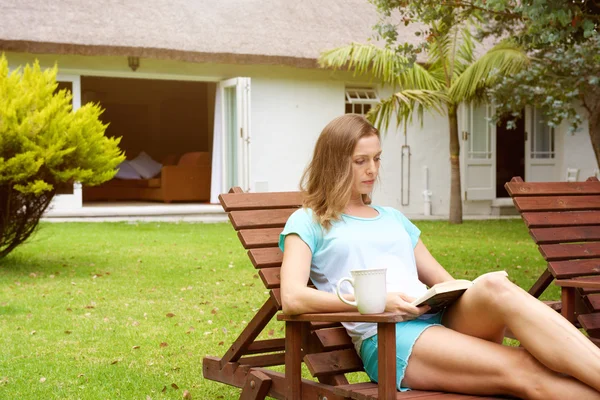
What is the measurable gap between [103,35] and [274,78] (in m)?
2.67

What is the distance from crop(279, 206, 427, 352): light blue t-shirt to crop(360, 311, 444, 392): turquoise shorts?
2.1 inches

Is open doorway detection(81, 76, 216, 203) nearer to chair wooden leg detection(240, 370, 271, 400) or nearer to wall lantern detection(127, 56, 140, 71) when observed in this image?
wall lantern detection(127, 56, 140, 71)

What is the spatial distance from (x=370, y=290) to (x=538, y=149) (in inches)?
540

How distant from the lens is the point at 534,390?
254cm

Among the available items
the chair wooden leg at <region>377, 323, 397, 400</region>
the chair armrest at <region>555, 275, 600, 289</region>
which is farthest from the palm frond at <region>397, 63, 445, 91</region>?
the chair wooden leg at <region>377, 323, 397, 400</region>

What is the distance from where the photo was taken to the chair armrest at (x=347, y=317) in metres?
2.42

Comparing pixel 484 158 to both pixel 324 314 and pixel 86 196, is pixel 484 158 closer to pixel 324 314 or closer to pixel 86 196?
pixel 86 196

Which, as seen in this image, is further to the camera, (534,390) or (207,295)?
(207,295)

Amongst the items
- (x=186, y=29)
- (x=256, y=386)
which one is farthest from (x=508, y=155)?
(x=256, y=386)

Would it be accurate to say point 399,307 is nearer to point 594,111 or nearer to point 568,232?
point 568,232

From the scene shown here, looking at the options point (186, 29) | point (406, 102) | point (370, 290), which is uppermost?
point (186, 29)

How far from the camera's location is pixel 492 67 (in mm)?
11562

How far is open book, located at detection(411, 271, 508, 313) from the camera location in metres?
2.64

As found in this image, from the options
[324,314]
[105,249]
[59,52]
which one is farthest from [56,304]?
[59,52]
